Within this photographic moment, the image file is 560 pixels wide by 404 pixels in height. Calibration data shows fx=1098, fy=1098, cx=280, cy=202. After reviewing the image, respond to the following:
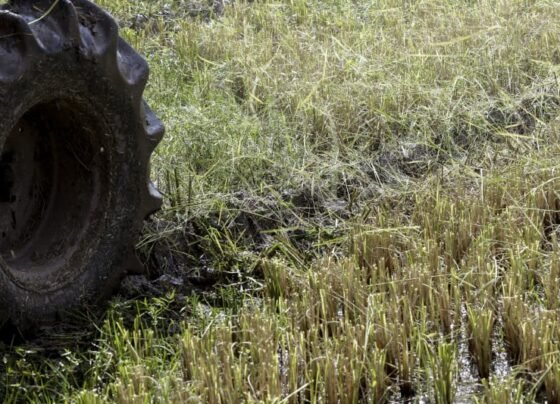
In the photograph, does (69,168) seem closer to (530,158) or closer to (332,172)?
(332,172)

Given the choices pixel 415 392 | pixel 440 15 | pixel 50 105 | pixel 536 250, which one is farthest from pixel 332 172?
pixel 440 15

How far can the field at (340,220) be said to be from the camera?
3.30 metres

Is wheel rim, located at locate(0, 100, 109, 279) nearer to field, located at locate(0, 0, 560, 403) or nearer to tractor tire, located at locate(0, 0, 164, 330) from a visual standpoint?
tractor tire, located at locate(0, 0, 164, 330)

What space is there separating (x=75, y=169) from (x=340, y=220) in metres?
1.26

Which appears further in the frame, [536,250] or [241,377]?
[536,250]

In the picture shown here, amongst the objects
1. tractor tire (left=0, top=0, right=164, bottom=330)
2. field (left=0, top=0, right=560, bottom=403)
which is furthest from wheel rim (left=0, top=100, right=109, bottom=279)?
field (left=0, top=0, right=560, bottom=403)

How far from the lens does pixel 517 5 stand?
7.12m

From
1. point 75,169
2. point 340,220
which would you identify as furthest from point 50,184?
point 340,220

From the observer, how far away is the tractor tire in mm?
3711

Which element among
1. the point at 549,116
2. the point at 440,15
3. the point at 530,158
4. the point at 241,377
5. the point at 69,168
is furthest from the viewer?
the point at 440,15

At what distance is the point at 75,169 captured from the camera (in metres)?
3.98

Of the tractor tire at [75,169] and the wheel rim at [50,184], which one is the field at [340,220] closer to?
the tractor tire at [75,169]

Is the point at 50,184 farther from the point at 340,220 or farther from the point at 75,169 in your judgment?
the point at 340,220

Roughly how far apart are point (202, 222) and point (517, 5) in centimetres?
348
